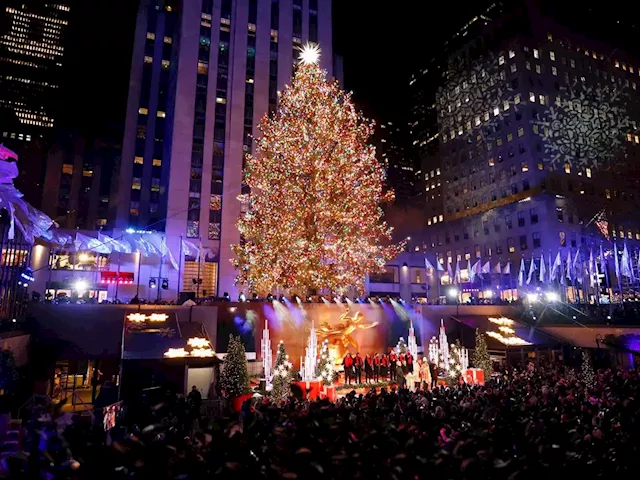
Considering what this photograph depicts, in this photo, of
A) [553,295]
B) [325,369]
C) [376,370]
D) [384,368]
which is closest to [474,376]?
[384,368]

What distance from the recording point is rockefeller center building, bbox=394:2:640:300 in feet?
188

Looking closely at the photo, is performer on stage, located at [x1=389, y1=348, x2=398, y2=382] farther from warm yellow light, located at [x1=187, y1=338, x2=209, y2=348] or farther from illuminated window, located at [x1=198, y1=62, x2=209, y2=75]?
illuminated window, located at [x1=198, y1=62, x2=209, y2=75]

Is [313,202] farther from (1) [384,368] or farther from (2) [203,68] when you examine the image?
(2) [203,68]

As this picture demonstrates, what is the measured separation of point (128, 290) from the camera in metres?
38.2

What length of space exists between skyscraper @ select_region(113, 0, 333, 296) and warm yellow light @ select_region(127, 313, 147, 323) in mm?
18190

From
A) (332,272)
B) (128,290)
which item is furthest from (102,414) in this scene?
(128,290)

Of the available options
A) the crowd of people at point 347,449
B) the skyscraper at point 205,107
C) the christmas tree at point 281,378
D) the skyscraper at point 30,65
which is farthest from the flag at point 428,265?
the skyscraper at point 30,65

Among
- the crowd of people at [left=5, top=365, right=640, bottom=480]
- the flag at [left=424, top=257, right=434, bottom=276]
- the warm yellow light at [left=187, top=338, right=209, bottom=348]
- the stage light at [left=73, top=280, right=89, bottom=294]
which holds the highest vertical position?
the flag at [left=424, top=257, right=434, bottom=276]

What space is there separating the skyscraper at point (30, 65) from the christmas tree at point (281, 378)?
104 m

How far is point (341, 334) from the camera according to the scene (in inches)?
912

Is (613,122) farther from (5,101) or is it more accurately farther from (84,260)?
(5,101)

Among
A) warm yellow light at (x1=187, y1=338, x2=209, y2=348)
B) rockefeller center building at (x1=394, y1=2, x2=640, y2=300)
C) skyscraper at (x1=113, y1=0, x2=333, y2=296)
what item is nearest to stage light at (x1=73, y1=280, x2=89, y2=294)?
skyscraper at (x1=113, y1=0, x2=333, y2=296)

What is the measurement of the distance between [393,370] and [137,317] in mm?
12576

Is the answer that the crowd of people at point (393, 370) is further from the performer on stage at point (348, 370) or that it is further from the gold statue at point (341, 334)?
the gold statue at point (341, 334)
